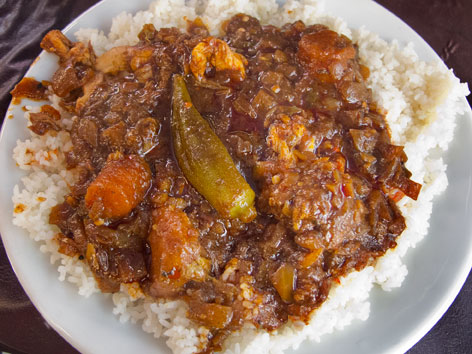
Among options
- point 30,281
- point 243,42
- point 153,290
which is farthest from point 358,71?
point 30,281

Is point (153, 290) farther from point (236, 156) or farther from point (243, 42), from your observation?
point (243, 42)

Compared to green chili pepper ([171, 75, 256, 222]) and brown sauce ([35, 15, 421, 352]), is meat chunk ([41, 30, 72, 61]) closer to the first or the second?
brown sauce ([35, 15, 421, 352])

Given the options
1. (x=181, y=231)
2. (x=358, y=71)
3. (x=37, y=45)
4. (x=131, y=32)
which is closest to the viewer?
(x=181, y=231)

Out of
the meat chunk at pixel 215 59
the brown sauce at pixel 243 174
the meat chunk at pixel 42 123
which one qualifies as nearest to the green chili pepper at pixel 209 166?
the brown sauce at pixel 243 174

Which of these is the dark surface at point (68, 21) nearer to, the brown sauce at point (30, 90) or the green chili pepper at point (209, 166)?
the brown sauce at point (30, 90)

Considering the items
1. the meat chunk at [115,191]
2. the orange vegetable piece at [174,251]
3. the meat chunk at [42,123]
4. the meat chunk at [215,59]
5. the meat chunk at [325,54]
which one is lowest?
the orange vegetable piece at [174,251]
